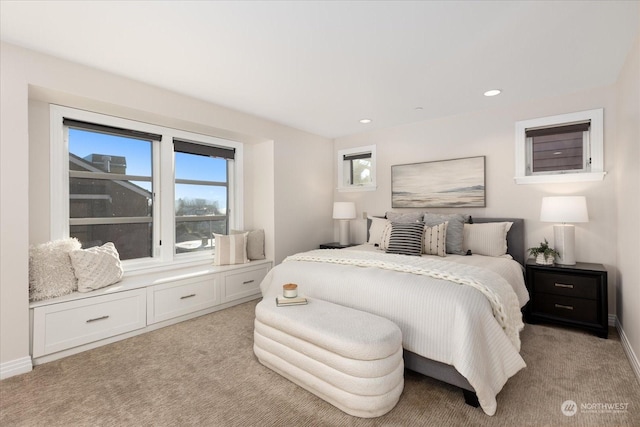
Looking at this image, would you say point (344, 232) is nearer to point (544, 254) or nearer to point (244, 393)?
point (544, 254)

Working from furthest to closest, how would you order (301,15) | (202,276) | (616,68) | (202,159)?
(202,159) → (202,276) → (616,68) → (301,15)

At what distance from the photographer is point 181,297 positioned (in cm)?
323

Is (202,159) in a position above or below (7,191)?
above

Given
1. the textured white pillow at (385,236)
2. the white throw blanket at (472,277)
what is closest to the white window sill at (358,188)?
the textured white pillow at (385,236)

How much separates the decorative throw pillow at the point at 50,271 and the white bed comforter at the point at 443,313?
6.83 feet

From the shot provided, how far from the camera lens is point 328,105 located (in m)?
3.59

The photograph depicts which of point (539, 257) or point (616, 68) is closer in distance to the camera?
point (616, 68)

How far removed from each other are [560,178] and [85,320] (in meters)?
4.81

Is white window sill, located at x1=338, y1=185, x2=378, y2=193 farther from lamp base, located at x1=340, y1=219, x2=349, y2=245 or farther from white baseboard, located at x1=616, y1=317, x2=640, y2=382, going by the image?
white baseboard, located at x1=616, y1=317, x2=640, y2=382

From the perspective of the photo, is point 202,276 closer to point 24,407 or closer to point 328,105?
point 24,407

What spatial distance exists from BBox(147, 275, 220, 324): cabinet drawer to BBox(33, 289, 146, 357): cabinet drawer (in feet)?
0.32

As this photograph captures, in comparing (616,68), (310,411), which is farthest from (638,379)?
(616,68)

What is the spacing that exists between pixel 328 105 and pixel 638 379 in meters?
3.52

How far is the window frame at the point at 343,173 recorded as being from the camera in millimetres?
4758
